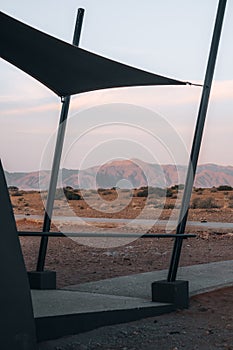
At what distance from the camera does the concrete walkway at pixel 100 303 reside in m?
5.57

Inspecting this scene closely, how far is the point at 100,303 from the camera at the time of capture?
637 centimetres

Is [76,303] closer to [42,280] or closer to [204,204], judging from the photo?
[42,280]

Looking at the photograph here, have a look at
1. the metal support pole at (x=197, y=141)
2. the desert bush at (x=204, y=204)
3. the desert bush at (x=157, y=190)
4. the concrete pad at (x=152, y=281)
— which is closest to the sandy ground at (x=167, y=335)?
the metal support pole at (x=197, y=141)

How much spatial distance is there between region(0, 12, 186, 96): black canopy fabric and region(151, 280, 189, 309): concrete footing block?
6.35 feet

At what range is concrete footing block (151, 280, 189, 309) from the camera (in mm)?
6656

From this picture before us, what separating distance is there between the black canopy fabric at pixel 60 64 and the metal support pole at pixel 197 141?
43 centimetres

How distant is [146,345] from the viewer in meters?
5.52

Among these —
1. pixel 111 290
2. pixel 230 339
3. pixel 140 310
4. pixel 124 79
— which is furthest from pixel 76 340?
pixel 124 79

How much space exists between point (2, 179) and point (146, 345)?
6.16 ft

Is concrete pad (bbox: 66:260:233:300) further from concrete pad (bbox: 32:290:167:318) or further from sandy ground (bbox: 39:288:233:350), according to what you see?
sandy ground (bbox: 39:288:233:350)

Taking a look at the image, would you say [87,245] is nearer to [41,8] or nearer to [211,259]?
[211,259]

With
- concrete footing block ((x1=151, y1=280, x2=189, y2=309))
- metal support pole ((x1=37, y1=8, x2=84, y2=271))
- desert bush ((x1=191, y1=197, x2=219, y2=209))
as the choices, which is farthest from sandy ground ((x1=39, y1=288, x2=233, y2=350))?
desert bush ((x1=191, y1=197, x2=219, y2=209))

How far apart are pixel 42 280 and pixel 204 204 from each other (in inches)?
1241

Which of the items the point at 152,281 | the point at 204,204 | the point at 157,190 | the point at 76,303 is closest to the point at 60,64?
the point at 76,303
